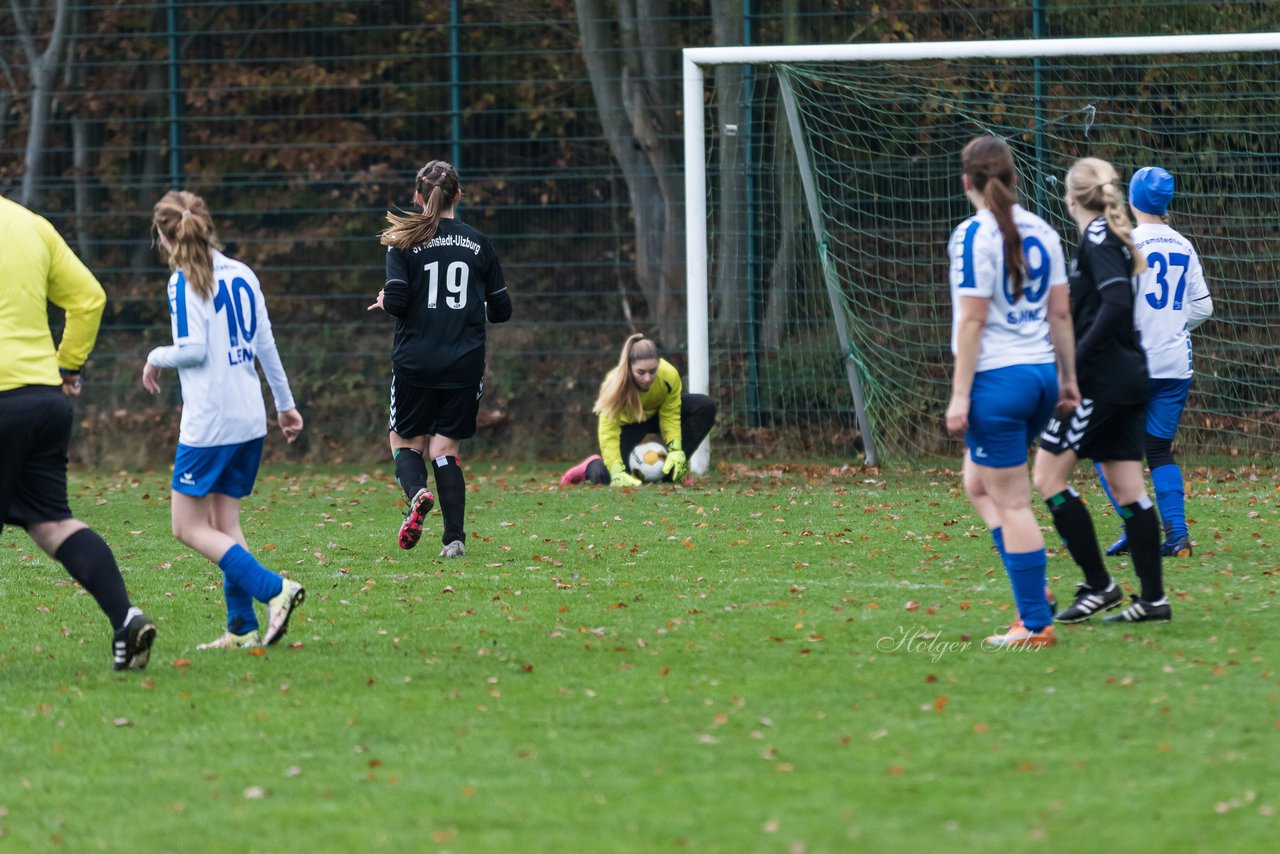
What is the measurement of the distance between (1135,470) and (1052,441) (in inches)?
12.5

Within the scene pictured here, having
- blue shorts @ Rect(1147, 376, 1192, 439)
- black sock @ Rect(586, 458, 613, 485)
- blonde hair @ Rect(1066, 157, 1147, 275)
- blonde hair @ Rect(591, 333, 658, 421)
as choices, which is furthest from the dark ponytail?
black sock @ Rect(586, 458, 613, 485)

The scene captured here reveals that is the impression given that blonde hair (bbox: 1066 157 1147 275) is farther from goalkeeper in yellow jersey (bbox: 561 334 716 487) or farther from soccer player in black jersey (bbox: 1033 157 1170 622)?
goalkeeper in yellow jersey (bbox: 561 334 716 487)

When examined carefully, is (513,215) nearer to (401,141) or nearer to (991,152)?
(401,141)

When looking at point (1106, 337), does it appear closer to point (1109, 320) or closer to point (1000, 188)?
point (1109, 320)

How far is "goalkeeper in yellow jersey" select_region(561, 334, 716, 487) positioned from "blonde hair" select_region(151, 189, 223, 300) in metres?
5.53

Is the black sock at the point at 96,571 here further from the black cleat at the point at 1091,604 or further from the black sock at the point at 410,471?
the black cleat at the point at 1091,604

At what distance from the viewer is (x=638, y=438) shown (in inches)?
459

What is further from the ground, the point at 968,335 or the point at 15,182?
the point at 15,182

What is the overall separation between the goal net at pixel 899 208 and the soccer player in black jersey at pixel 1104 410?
6.00 metres

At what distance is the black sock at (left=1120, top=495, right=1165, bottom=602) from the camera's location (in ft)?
19.5

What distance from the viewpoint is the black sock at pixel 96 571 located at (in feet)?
18.2

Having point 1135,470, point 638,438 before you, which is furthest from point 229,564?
point 638,438

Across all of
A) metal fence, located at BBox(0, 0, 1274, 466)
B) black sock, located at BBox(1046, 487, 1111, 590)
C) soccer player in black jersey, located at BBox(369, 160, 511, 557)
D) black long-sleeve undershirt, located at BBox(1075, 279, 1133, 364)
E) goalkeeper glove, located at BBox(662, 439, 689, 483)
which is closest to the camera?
black long-sleeve undershirt, located at BBox(1075, 279, 1133, 364)

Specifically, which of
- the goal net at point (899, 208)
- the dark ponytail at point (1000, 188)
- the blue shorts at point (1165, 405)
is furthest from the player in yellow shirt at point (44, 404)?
the goal net at point (899, 208)
